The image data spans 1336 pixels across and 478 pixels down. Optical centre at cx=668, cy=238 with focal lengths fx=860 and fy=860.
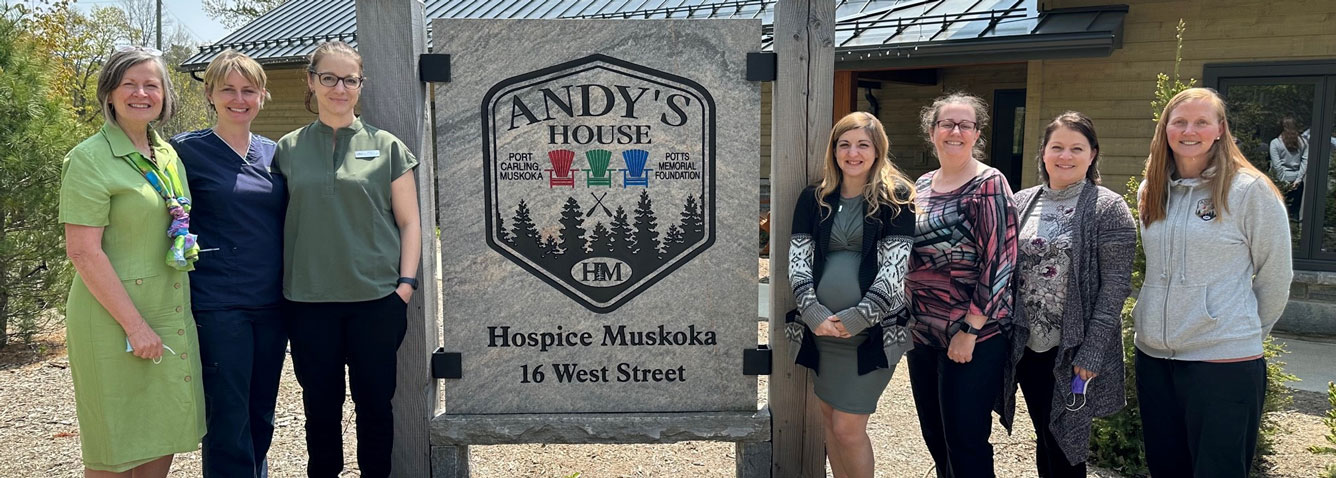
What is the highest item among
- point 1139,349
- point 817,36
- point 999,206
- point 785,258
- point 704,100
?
point 817,36

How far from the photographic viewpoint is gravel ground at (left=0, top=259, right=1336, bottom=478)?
383 centimetres

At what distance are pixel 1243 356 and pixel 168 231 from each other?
10.2 ft

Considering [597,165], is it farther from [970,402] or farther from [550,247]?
[970,402]

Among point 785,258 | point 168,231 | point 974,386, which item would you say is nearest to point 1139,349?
point 974,386

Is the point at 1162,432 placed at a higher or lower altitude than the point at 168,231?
lower

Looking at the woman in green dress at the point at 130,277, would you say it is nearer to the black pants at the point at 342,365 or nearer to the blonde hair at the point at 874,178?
the black pants at the point at 342,365

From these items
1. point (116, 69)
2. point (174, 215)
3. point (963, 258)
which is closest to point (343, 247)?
point (174, 215)

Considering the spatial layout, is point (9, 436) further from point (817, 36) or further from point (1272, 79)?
point (1272, 79)

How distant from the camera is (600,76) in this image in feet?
9.93

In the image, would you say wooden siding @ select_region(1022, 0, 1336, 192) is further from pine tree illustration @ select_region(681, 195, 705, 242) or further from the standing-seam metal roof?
pine tree illustration @ select_region(681, 195, 705, 242)

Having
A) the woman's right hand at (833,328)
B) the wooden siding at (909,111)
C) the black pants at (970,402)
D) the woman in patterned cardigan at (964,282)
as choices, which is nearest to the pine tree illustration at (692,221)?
the woman's right hand at (833,328)

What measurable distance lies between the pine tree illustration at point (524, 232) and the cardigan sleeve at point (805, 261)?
3.01 ft

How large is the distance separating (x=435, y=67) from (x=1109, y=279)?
7.60 ft

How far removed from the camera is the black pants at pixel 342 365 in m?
2.66
